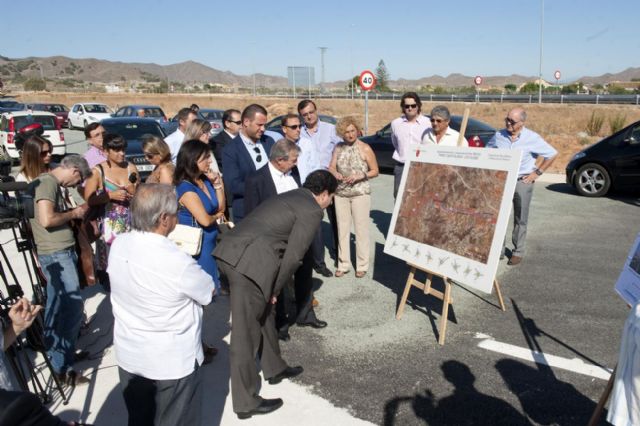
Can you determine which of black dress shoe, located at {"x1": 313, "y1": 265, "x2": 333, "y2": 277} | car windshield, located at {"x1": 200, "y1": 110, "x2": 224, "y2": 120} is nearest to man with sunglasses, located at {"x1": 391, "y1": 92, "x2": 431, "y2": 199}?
black dress shoe, located at {"x1": 313, "y1": 265, "x2": 333, "y2": 277}

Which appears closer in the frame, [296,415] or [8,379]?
[8,379]

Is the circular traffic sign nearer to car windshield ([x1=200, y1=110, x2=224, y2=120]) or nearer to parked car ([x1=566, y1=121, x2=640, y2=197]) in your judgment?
parked car ([x1=566, y1=121, x2=640, y2=197])

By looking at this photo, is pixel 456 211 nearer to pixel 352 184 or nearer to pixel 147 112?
pixel 352 184

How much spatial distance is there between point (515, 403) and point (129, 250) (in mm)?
2932

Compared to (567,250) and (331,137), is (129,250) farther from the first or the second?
(567,250)

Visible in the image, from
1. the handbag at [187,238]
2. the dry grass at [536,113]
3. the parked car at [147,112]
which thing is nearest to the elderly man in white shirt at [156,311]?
the handbag at [187,238]

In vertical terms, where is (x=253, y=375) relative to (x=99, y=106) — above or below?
below

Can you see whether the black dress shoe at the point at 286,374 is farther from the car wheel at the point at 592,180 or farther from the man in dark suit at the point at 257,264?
the car wheel at the point at 592,180

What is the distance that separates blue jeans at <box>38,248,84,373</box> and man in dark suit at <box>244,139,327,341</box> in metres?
1.67

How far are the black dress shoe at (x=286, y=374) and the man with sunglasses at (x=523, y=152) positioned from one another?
3752 millimetres

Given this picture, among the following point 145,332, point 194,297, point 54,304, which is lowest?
point 54,304

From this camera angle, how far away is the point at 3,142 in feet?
53.0

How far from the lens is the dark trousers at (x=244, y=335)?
10.9 feet

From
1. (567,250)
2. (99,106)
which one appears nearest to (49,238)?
(567,250)
